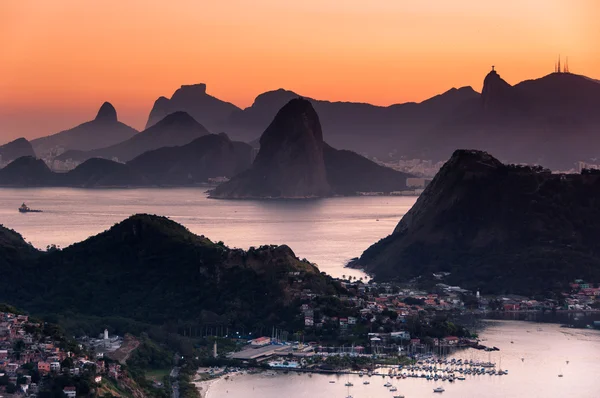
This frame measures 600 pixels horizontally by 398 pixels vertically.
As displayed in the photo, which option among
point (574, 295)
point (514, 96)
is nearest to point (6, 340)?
point (574, 295)

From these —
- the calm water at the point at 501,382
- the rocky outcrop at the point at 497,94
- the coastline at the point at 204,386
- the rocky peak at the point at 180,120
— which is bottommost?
the coastline at the point at 204,386

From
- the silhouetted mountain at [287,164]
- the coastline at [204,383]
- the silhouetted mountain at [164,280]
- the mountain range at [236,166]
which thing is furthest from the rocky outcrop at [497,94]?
the coastline at [204,383]

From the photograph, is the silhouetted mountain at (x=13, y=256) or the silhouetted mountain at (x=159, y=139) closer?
the silhouetted mountain at (x=13, y=256)

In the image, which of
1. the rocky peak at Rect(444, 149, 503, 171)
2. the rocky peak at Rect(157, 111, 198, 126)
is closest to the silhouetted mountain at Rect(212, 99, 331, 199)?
the rocky peak at Rect(444, 149, 503, 171)

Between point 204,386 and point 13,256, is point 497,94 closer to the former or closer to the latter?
point 13,256

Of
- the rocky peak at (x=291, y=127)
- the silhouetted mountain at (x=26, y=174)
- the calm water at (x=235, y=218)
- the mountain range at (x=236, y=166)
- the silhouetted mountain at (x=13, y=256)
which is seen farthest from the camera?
the silhouetted mountain at (x=26, y=174)

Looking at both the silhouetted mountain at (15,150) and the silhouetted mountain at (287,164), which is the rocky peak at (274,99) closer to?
the silhouetted mountain at (15,150)

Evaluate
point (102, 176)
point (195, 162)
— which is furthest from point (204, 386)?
point (195, 162)

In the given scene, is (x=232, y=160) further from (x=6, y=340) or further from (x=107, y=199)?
(x=6, y=340)

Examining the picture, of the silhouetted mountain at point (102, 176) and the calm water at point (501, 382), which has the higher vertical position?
the silhouetted mountain at point (102, 176)
